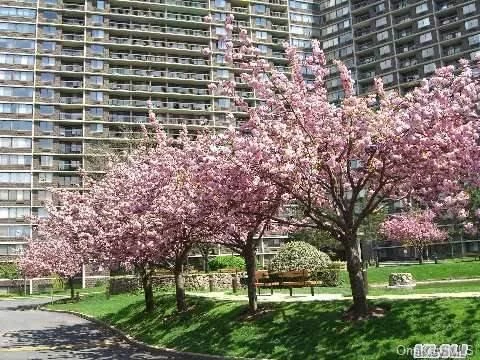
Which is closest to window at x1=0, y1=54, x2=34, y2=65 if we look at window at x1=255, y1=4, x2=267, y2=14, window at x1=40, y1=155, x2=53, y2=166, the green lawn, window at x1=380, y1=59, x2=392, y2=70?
window at x1=40, y1=155, x2=53, y2=166

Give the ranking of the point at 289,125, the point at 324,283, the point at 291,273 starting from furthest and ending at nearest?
1. the point at 324,283
2. the point at 291,273
3. the point at 289,125

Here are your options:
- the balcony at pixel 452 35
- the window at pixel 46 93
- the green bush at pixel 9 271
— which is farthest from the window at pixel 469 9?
the green bush at pixel 9 271

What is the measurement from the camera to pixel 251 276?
19219 mm

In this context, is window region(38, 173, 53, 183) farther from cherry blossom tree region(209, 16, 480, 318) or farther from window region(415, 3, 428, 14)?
cherry blossom tree region(209, 16, 480, 318)

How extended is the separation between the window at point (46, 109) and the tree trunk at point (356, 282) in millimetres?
82651

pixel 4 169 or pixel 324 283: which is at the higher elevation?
pixel 4 169

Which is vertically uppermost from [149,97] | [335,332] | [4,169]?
[149,97]

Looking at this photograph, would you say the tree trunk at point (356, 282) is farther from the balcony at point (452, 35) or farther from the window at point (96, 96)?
the balcony at point (452, 35)

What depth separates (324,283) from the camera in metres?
29.0

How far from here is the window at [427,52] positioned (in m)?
95.0

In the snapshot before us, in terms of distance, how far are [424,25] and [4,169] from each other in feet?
243

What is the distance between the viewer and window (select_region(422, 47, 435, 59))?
95000 mm

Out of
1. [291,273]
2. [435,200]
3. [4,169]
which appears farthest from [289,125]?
[4,169]

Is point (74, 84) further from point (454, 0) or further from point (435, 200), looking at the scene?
point (435, 200)
